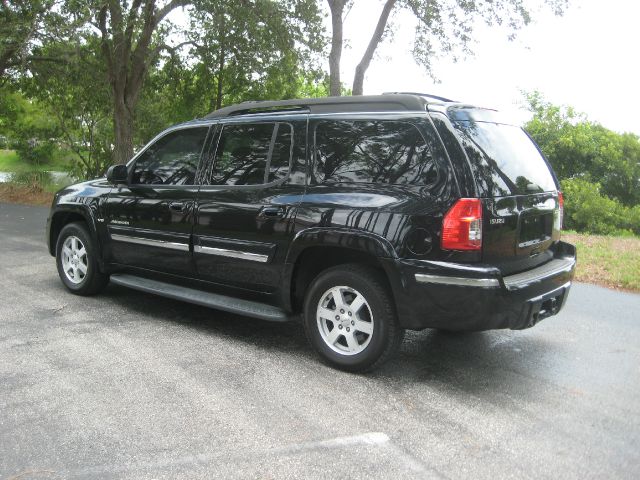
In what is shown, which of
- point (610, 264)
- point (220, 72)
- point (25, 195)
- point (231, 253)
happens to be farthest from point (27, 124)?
point (231, 253)

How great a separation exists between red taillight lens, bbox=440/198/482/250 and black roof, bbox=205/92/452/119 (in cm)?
74

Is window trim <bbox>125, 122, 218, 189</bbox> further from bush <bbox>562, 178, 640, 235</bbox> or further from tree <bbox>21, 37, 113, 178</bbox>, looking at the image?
bush <bbox>562, 178, 640, 235</bbox>

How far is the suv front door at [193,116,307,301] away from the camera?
4566 millimetres

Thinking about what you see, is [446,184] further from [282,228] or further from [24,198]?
[24,198]

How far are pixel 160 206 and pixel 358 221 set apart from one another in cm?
215

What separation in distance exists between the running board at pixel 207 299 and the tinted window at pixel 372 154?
109 cm

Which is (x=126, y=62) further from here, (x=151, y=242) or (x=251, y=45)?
(x=151, y=242)

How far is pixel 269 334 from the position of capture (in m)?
5.23

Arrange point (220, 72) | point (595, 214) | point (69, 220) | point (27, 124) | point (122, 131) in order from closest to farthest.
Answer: point (69, 220)
point (595, 214)
point (122, 131)
point (220, 72)
point (27, 124)

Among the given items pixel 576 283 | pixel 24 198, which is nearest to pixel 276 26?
pixel 24 198

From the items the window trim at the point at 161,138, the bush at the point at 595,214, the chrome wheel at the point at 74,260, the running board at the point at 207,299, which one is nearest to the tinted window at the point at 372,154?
the running board at the point at 207,299

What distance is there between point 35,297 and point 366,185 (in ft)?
12.7

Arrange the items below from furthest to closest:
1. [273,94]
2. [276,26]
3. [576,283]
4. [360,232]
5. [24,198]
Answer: [273,94] → [24,198] → [276,26] → [576,283] → [360,232]

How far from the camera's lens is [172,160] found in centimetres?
554
